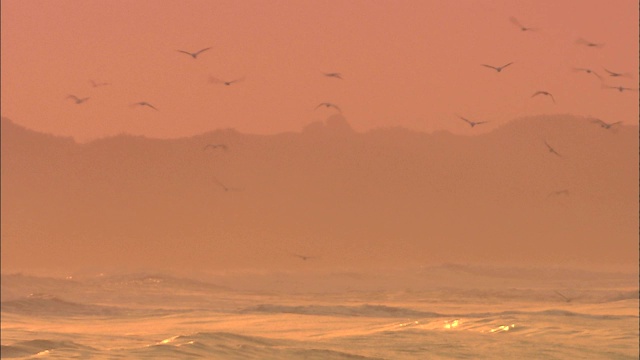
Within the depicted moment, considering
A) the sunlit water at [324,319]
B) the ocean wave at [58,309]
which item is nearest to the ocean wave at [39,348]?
the sunlit water at [324,319]

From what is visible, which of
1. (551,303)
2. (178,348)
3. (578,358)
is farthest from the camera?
(551,303)

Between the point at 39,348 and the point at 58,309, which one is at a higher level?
the point at 58,309

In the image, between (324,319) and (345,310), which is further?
(345,310)

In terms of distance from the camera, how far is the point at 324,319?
34250 millimetres

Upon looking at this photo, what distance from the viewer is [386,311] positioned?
39219mm

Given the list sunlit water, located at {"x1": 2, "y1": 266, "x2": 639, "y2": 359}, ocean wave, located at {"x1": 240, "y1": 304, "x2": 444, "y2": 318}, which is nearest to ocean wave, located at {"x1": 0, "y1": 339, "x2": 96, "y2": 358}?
sunlit water, located at {"x1": 2, "y1": 266, "x2": 639, "y2": 359}

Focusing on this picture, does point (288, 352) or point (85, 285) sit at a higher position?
point (85, 285)

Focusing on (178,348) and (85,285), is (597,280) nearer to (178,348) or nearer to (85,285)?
(85,285)

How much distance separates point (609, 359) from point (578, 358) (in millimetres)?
764

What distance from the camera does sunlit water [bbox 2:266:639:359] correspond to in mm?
21500

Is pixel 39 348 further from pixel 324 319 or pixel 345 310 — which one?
pixel 345 310

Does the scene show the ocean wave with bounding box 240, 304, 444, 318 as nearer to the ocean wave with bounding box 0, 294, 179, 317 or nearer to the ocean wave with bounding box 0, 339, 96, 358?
the ocean wave with bounding box 0, 294, 179, 317

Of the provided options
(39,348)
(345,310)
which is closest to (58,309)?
(345,310)

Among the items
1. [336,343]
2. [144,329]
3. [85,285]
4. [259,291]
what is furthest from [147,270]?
[336,343]
